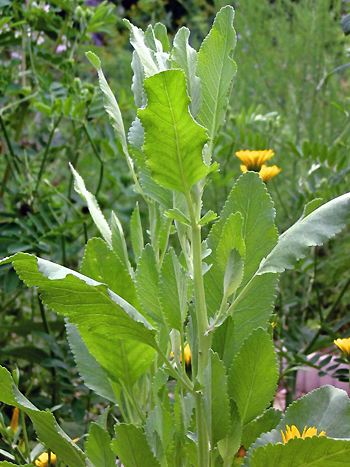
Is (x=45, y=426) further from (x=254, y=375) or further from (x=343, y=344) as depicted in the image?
(x=343, y=344)

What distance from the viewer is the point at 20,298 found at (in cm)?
220

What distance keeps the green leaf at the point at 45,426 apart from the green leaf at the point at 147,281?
142mm

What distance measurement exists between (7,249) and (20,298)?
512 mm

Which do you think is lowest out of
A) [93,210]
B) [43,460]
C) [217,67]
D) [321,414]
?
[43,460]

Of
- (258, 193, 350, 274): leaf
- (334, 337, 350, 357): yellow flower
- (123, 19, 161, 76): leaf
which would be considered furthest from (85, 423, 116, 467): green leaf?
(334, 337, 350, 357): yellow flower

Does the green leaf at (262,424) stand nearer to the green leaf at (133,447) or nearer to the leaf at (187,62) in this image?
the green leaf at (133,447)

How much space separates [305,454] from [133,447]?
166 millimetres

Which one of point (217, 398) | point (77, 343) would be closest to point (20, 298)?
point (77, 343)

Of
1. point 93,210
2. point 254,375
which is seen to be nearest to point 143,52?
point 93,210

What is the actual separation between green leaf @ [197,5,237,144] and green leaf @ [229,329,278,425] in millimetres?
196

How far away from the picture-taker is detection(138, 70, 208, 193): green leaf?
70cm

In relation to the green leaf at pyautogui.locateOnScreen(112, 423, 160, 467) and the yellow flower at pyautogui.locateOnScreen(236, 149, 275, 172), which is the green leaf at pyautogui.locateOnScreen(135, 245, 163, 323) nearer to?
the green leaf at pyautogui.locateOnScreen(112, 423, 160, 467)

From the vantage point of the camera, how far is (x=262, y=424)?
89 centimetres

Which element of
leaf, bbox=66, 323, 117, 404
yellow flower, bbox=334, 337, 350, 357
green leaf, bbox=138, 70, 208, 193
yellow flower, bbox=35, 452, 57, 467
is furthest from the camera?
yellow flower, bbox=334, 337, 350, 357
